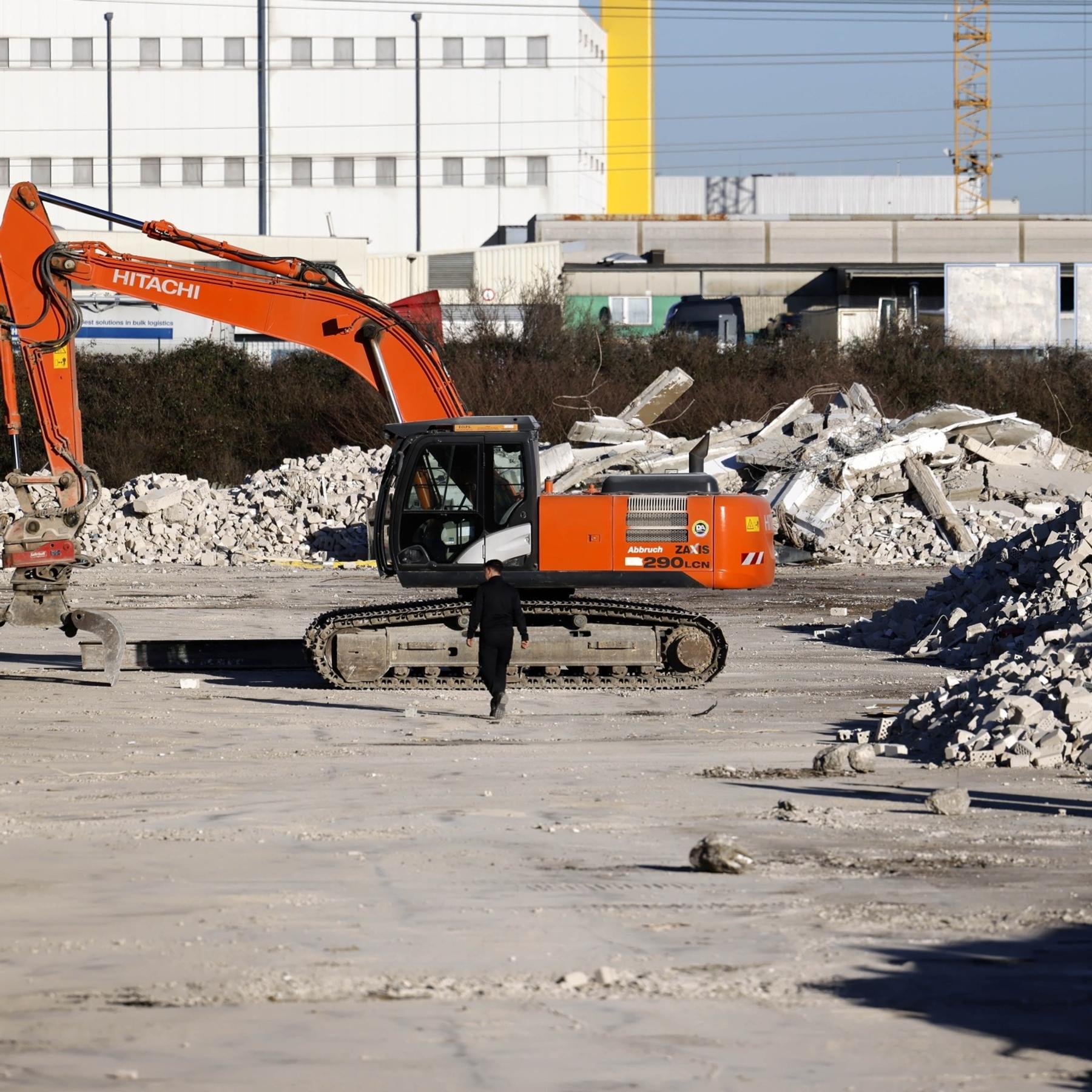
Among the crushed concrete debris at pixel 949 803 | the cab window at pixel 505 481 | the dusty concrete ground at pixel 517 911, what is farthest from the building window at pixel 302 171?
the crushed concrete debris at pixel 949 803

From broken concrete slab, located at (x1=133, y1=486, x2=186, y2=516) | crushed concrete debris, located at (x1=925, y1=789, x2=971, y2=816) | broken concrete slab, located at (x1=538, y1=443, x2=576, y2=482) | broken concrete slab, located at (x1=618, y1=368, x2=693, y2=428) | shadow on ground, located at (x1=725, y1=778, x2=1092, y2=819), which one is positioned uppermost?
broken concrete slab, located at (x1=618, y1=368, x2=693, y2=428)

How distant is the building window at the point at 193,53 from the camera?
226 feet

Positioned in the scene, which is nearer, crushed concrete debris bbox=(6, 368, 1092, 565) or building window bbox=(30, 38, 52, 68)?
crushed concrete debris bbox=(6, 368, 1092, 565)

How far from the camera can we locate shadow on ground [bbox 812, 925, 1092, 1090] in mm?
6039

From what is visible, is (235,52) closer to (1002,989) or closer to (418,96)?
(418,96)

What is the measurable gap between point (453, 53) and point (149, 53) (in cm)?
1243

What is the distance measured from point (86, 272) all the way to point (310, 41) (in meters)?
56.3

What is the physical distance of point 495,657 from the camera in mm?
13156

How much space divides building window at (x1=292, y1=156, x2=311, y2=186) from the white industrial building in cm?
6

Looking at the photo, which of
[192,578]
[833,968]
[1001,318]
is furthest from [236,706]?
[1001,318]

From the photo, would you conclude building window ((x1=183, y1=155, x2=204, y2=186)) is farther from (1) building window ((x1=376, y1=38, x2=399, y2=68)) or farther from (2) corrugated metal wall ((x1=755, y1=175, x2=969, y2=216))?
(2) corrugated metal wall ((x1=755, y1=175, x2=969, y2=216))

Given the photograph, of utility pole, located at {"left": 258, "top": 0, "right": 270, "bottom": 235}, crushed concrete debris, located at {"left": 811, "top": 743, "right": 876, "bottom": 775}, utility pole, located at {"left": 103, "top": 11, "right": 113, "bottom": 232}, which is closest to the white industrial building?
utility pole, located at {"left": 103, "top": 11, "right": 113, "bottom": 232}

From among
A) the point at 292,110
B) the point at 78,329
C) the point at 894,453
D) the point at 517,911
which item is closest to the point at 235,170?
the point at 292,110

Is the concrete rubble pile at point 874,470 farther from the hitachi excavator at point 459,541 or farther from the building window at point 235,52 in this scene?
the building window at point 235,52
